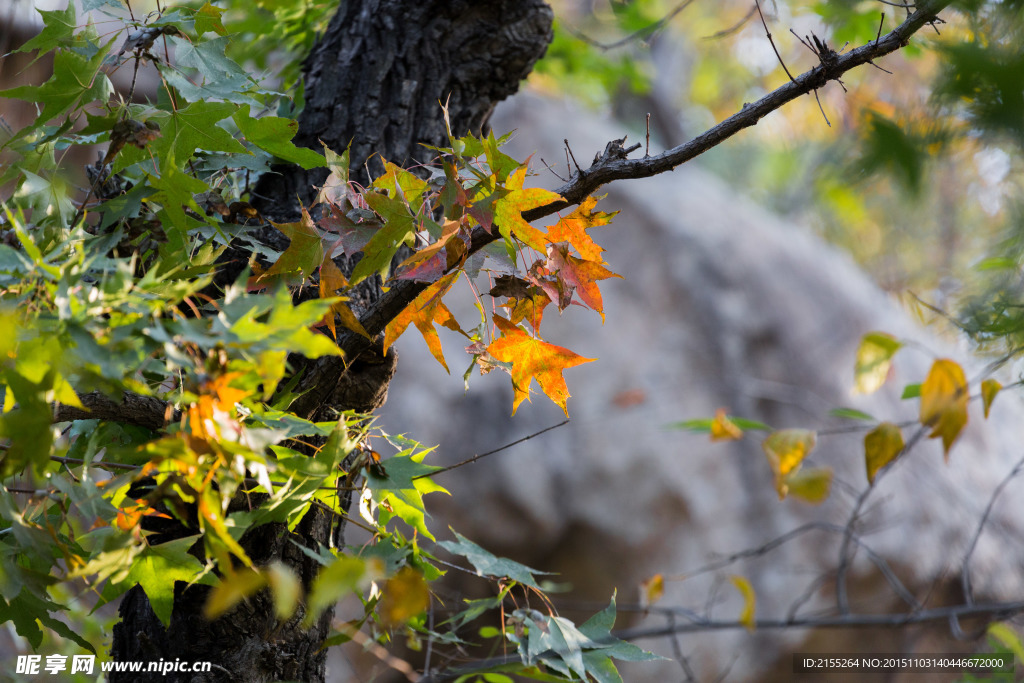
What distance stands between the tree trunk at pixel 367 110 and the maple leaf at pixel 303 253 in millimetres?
130

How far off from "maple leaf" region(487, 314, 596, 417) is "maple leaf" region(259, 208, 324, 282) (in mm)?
168

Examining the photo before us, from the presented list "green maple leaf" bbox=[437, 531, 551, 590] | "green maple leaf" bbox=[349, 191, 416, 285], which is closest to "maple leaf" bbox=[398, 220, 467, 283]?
"green maple leaf" bbox=[349, 191, 416, 285]

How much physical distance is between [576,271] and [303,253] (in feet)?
0.80

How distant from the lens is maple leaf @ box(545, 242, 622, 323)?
593 millimetres

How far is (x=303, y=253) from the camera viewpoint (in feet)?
1.90

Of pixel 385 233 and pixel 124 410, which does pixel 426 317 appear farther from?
pixel 124 410

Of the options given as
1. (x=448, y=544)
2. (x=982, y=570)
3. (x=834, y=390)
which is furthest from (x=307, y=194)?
(x=982, y=570)

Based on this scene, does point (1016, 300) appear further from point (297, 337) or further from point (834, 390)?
point (834, 390)

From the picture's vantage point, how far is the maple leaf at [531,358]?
59cm

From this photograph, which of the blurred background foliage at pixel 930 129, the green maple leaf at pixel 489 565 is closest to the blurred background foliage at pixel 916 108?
the blurred background foliage at pixel 930 129

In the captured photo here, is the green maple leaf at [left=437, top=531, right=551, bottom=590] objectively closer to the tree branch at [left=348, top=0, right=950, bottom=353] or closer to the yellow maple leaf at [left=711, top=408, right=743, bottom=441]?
the tree branch at [left=348, top=0, right=950, bottom=353]

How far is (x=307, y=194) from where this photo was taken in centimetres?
82

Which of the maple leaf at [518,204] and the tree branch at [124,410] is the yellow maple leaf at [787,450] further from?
the tree branch at [124,410]

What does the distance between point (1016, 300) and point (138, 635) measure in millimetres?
824
